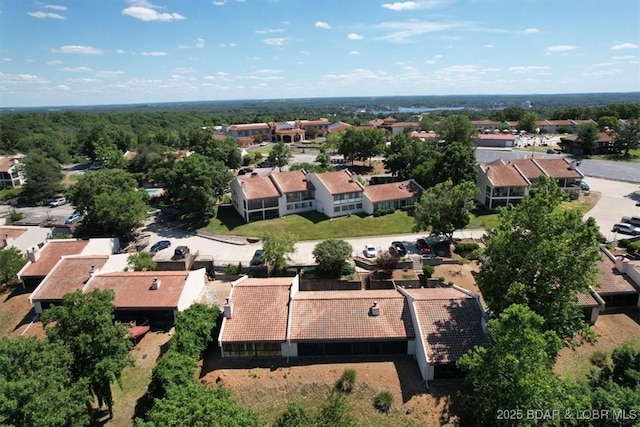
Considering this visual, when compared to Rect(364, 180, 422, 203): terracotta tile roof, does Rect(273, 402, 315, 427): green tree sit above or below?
below

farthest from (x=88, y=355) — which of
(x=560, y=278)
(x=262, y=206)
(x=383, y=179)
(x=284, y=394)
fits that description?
(x=383, y=179)

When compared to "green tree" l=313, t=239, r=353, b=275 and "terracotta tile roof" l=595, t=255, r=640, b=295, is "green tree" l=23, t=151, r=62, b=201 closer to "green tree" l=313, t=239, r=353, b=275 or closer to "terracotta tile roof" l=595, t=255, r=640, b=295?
"green tree" l=313, t=239, r=353, b=275

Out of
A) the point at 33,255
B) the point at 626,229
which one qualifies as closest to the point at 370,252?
the point at 626,229

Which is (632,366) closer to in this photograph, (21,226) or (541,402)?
(541,402)

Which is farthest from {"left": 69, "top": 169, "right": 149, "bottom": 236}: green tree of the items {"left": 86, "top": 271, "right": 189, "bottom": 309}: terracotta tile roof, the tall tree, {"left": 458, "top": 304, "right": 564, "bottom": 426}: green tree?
{"left": 458, "top": 304, "right": 564, "bottom": 426}: green tree

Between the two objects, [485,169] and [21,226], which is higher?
[485,169]

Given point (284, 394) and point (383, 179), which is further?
point (383, 179)
